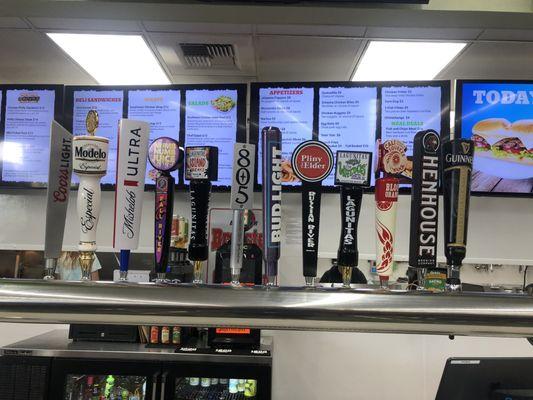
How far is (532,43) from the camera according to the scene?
8.47 ft

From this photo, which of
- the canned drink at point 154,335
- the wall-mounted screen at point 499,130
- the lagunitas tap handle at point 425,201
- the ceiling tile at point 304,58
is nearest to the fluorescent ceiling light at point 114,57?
the ceiling tile at point 304,58

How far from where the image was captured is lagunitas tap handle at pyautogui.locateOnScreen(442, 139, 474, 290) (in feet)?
2.56

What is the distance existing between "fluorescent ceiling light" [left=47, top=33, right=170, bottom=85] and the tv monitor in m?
2.36

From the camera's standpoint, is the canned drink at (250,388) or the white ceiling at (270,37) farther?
the canned drink at (250,388)

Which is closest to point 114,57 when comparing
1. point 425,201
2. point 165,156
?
point 165,156

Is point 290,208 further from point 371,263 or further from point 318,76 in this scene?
point 318,76

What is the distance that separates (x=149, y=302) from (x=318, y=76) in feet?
8.73

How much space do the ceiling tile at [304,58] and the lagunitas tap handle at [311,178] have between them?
1.94 meters

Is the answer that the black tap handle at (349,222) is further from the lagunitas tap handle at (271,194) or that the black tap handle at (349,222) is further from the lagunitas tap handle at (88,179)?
the lagunitas tap handle at (88,179)

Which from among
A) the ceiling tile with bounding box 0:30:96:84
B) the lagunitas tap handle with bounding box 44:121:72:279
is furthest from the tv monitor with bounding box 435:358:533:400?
the ceiling tile with bounding box 0:30:96:84

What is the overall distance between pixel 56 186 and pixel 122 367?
5.61ft

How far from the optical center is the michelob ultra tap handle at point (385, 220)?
85 centimetres

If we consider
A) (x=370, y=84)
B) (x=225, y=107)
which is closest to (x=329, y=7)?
(x=370, y=84)

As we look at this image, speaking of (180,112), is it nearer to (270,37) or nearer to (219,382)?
(270,37)
